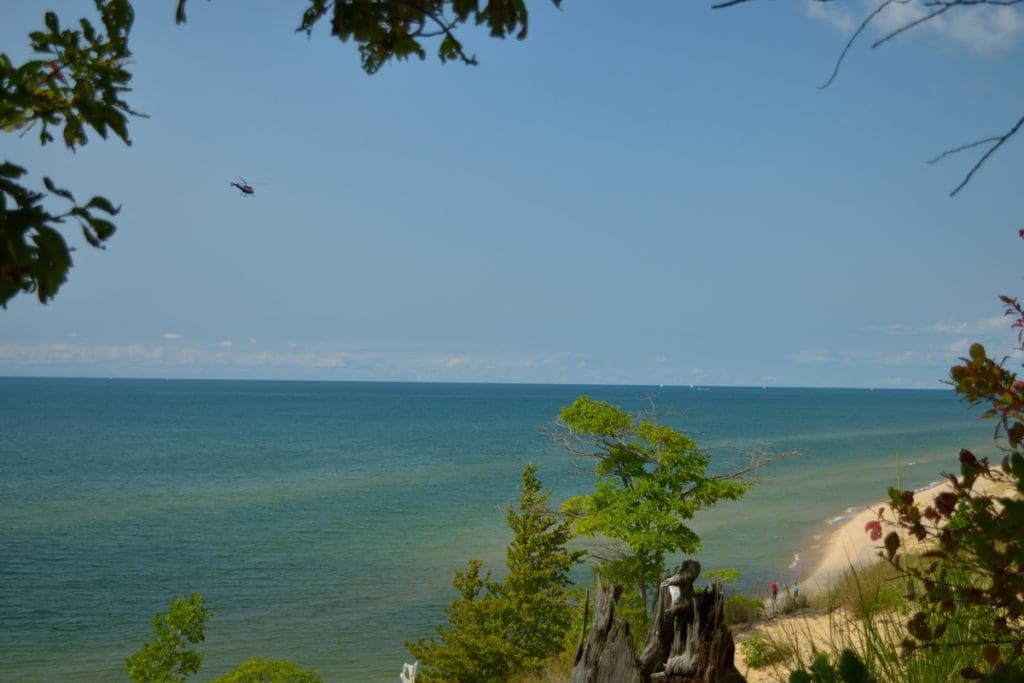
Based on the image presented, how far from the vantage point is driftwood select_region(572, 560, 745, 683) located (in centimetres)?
341

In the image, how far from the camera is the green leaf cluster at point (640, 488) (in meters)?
14.2

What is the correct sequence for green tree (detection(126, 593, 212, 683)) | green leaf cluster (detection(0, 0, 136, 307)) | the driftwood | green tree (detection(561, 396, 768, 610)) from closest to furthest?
green leaf cluster (detection(0, 0, 136, 307)), the driftwood, green tree (detection(126, 593, 212, 683)), green tree (detection(561, 396, 768, 610))

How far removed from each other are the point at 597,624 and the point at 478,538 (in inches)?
1347

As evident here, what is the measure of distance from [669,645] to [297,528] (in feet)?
134

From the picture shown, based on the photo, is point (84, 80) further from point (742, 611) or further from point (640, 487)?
point (742, 611)

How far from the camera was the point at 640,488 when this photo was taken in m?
14.7

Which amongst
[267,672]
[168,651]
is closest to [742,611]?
[267,672]

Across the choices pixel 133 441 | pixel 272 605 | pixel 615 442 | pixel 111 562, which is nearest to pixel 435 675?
pixel 615 442

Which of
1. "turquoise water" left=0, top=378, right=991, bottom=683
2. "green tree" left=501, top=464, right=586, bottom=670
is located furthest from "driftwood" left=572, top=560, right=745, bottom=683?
"green tree" left=501, top=464, right=586, bottom=670

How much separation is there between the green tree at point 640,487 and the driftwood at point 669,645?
35.2ft

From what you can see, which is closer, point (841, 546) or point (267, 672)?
point (267, 672)

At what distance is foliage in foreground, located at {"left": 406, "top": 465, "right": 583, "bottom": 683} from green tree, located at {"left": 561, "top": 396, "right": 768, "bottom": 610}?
65.5 inches

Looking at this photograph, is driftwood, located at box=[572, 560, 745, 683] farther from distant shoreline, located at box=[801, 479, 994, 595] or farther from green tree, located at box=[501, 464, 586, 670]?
distant shoreline, located at box=[801, 479, 994, 595]

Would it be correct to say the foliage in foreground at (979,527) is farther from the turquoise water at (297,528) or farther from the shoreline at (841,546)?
the shoreline at (841,546)
